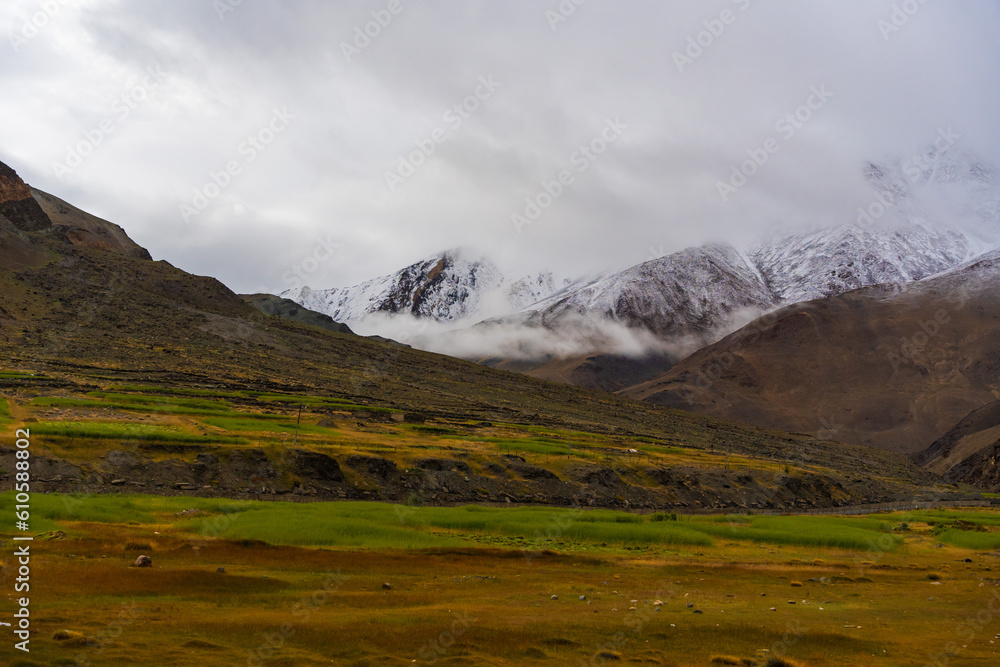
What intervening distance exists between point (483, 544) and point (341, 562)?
11.2 m

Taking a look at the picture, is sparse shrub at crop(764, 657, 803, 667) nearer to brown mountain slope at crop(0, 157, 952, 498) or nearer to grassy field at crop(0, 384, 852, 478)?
grassy field at crop(0, 384, 852, 478)

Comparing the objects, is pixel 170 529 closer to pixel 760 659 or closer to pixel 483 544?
pixel 483 544

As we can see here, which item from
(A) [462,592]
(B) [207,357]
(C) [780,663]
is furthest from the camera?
(B) [207,357]

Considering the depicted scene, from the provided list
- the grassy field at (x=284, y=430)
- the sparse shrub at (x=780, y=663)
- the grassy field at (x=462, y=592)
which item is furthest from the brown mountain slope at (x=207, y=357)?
the sparse shrub at (x=780, y=663)

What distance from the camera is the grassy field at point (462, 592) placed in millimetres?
19000

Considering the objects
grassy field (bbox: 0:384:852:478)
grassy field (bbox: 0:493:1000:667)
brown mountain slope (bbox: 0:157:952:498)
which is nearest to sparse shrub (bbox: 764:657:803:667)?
grassy field (bbox: 0:493:1000:667)

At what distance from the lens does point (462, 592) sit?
27672 millimetres

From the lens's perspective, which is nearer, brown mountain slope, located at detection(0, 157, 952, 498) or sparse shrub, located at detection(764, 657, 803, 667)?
sparse shrub, located at detection(764, 657, 803, 667)

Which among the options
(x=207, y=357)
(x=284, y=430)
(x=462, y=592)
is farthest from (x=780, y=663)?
(x=207, y=357)

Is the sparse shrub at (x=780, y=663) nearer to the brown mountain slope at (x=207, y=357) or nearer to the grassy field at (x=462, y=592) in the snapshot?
the grassy field at (x=462, y=592)

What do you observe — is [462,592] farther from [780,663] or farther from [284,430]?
[284,430]

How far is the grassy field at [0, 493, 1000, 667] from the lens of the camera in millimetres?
19000

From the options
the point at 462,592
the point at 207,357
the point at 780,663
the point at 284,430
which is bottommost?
the point at 462,592

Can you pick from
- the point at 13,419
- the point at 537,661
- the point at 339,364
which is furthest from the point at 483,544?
the point at 339,364
